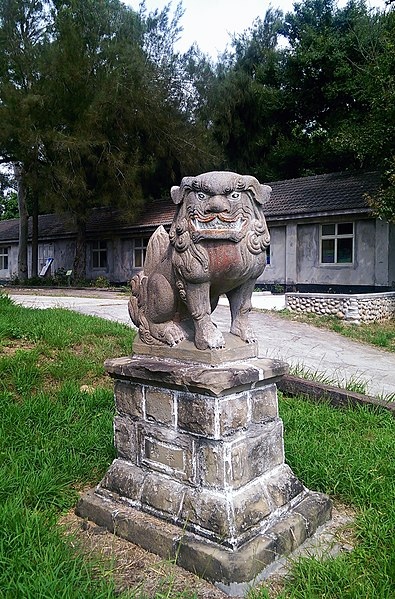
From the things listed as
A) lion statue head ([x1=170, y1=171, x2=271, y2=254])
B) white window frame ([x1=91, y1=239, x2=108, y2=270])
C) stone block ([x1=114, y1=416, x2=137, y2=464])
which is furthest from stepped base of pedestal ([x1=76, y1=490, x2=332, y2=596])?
white window frame ([x1=91, y1=239, x2=108, y2=270])

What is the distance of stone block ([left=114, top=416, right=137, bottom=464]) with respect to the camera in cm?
287

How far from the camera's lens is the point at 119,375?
9.44 feet

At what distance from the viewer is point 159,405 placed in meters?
2.69

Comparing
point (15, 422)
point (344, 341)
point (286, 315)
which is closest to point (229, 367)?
point (15, 422)

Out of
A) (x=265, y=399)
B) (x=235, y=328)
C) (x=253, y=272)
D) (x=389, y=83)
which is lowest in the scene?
(x=265, y=399)

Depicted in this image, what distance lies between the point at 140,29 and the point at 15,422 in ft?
75.1

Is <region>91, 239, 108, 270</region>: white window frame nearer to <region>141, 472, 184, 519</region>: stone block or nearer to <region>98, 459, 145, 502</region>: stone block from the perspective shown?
<region>98, 459, 145, 502</region>: stone block

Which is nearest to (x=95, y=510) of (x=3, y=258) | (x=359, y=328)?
(x=359, y=328)

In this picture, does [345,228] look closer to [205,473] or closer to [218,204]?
[218,204]

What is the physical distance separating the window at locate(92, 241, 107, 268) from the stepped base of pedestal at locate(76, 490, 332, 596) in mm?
19099

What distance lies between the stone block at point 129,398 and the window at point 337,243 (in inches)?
495

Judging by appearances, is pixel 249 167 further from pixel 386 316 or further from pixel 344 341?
pixel 344 341

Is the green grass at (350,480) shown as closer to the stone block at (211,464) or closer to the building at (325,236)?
the stone block at (211,464)

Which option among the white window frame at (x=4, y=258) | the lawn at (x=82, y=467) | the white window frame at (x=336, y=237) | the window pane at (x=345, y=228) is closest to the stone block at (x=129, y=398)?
the lawn at (x=82, y=467)
